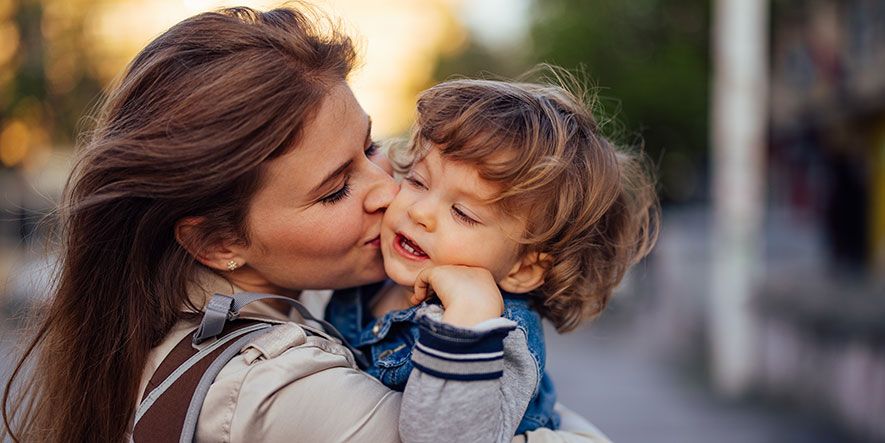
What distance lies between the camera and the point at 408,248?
6.82ft

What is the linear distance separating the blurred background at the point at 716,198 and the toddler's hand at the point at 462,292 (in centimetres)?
54

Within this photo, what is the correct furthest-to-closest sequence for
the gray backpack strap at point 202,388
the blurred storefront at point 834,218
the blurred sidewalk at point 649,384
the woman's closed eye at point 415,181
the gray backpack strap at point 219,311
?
the blurred storefront at point 834,218
the blurred sidewalk at point 649,384
the woman's closed eye at point 415,181
the gray backpack strap at point 219,311
the gray backpack strap at point 202,388

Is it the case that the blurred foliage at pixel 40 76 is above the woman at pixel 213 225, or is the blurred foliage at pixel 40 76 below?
below

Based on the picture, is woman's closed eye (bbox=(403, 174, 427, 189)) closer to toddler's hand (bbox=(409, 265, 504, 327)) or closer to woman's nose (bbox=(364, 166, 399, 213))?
woman's nose (bbox=(364, 166, 399, 213))

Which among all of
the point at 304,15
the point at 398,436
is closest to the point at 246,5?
the point at 304,15

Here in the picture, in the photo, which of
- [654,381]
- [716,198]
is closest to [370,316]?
[654,381]

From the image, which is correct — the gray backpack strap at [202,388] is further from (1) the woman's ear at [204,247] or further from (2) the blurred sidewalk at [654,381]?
(2) the blurred sidewalk at [654,381]

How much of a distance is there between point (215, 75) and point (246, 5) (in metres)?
0.33

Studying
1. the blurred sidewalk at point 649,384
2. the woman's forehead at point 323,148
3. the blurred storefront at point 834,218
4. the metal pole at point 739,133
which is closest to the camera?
the woman's forehead at point 323,148

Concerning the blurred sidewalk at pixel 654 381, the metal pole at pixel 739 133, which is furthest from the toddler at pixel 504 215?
the metal pole at pixel 739 133

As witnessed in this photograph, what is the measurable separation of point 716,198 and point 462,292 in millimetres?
11479

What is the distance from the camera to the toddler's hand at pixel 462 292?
1778mm

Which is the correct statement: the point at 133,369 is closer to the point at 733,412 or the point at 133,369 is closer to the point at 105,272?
the point at 105,272

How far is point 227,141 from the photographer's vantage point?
5.80 ft
